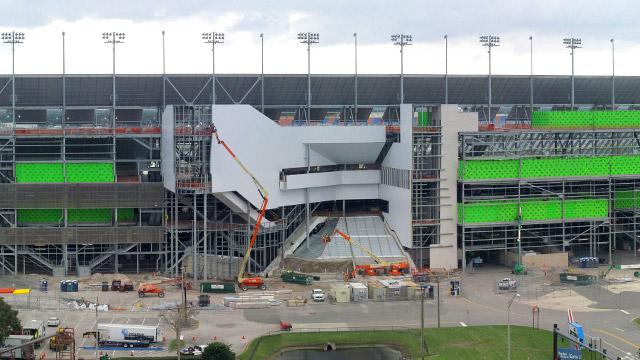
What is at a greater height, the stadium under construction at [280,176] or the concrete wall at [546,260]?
the stadium under construction at [280,176]

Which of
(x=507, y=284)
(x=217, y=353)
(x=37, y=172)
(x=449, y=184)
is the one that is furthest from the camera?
(x=449, y=184)

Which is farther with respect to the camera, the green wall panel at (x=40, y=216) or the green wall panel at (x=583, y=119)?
the green wall panel at (x=583, y=119)

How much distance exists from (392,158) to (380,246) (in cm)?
1157

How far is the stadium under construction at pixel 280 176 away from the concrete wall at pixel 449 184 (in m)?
0.17

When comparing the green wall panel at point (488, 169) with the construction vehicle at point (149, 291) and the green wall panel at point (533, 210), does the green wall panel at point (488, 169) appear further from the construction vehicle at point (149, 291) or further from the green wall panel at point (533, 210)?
the construction vehicle at point (149, 291)

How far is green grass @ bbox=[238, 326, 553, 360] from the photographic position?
8388 centimetres

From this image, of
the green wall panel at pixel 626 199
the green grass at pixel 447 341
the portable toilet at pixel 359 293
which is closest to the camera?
the green grass at pixel 447 341

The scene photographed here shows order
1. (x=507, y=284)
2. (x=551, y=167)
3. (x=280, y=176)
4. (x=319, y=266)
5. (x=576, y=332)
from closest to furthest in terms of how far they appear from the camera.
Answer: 1. (x=576, y=332)
2. (x=507, y=284)
3. (x=319, y=266)
4. (x=280, y=176)
5. (x=551, y=167)

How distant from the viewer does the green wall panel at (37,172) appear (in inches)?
4722

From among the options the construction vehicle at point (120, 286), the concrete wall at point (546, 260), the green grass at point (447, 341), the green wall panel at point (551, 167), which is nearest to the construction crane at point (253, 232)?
the construction vehicle at point (120, 286)

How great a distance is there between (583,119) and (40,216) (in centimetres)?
7072

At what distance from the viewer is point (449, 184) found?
4761 inches

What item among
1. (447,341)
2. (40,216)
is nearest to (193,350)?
(447,341)

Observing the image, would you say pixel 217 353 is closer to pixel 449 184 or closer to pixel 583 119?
pixel 449 184
